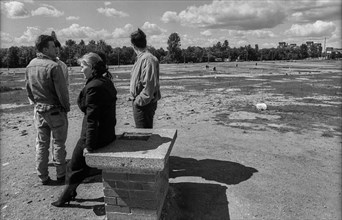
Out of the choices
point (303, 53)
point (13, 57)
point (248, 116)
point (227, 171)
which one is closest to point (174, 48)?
point (13, 57)

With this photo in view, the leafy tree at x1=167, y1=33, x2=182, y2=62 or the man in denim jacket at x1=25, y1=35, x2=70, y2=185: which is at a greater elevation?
the leafy tree at x1=167, y1=33, x2=182, y2=62

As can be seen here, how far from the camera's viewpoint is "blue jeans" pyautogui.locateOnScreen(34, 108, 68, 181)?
430 centimetres

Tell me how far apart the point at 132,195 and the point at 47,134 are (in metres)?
2.00

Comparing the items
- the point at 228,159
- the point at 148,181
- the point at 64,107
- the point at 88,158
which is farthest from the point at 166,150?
the point at 228,159

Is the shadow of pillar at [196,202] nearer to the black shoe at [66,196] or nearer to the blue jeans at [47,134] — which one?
the black shoe at [66,196]

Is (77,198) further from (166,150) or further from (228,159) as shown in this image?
(228,159)

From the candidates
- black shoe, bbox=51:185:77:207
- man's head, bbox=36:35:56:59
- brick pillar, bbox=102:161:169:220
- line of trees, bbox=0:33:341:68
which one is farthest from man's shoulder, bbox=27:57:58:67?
line of trees, bbox=0:33:341:68

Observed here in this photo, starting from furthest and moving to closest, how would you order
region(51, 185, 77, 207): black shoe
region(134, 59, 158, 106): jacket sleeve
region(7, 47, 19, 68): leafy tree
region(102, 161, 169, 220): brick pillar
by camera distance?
region(7, 47, 19, 68): leafy tree
region(134, 59, 158, 106): jacket sleeve
region(51, 185, 77, 207): black shoe
region(102, 161, 169, 220): brick pillar

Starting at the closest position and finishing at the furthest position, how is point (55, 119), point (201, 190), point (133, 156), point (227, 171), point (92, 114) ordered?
point (133, 156)
point (92, 114)
point (55, 119)
point (201, 190)
point (227, 171)

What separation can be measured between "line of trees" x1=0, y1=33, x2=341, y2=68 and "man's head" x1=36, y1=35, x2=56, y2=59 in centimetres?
5256

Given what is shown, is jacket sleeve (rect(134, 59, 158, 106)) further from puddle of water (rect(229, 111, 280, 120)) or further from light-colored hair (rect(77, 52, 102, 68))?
puddle of water (rect(229, 111, 280, 120))

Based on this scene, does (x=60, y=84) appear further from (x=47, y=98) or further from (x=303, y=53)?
(x=303, y=53)

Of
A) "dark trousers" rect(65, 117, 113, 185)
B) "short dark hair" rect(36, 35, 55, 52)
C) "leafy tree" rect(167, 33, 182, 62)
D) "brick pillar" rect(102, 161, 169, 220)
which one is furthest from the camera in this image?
"leafy tree" rect(167, 33, 182, 62)

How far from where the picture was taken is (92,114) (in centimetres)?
310
